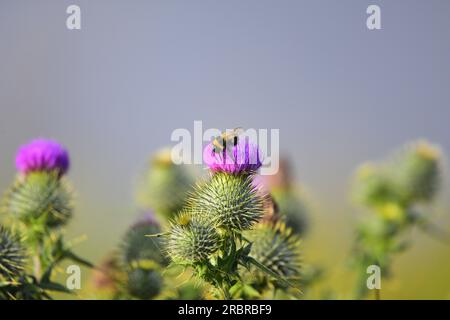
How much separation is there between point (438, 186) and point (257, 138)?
242 inches

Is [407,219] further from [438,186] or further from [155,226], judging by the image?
[155,226]

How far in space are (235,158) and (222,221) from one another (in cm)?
61

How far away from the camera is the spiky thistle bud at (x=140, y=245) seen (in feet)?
26.9

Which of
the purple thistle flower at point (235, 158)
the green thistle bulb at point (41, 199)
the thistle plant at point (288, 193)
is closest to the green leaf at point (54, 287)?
the green thistle bulb at point (41, 199)

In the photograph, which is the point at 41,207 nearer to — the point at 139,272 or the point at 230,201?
the point at 139,272

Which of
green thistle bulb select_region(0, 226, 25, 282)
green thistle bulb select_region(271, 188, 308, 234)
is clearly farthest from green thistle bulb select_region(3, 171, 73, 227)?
green thistle bulb select_region(271, 188, 308, 234)

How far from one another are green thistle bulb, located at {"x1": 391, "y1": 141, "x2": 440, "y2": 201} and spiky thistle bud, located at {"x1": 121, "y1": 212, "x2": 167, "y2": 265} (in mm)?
4849

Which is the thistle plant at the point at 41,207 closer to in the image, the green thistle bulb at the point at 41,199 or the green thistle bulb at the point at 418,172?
the green thistle bulb at the point at 41,199

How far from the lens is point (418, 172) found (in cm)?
1144

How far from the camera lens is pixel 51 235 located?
763 centimetres

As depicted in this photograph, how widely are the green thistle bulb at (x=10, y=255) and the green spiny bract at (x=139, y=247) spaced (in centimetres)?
150
